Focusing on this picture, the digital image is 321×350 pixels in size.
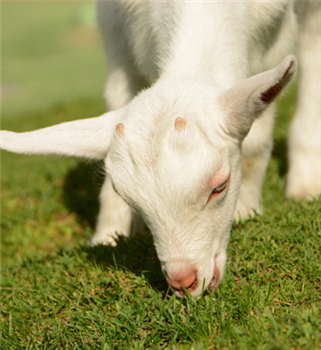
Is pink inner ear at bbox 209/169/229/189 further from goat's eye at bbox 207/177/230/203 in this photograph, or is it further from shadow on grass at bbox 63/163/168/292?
shadow on grass at bbox 63/163/168/292

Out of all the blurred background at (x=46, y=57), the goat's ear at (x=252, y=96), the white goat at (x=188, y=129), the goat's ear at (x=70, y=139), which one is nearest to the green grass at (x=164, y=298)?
the white goat at (x=188, y=129)

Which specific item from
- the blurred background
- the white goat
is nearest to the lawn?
the white goat

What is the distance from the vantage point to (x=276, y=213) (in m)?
3.71

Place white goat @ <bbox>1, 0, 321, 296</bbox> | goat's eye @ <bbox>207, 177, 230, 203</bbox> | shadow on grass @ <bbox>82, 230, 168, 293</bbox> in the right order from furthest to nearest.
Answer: shadow on grass @ <bbox>82, 230, 168, 293</bbox>, goat's eye @ <bbox>207, 177, 230, 203</bbox>, white goat @ <bbox>1, 0, 321, 296</bbox>

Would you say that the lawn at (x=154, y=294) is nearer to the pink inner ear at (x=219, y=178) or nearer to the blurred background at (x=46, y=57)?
the pink inner ear at (x=219, y=178)

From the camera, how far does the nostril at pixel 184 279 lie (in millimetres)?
2657

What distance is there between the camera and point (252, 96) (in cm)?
258

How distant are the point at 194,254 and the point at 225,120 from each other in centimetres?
73

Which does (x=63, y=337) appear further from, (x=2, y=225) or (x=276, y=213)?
(x=2, y=225)

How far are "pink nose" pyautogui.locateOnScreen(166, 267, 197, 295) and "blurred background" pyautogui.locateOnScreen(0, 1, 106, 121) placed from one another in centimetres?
805

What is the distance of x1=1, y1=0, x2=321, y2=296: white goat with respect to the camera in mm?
2609

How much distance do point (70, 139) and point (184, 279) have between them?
1.02 m

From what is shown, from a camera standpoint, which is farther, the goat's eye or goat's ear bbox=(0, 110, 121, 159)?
goat's ear bbox=(0, 110, 121, 159)

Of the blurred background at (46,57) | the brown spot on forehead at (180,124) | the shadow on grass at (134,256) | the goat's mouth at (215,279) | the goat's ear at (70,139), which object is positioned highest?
the brown spot on forehead at (180,124)
